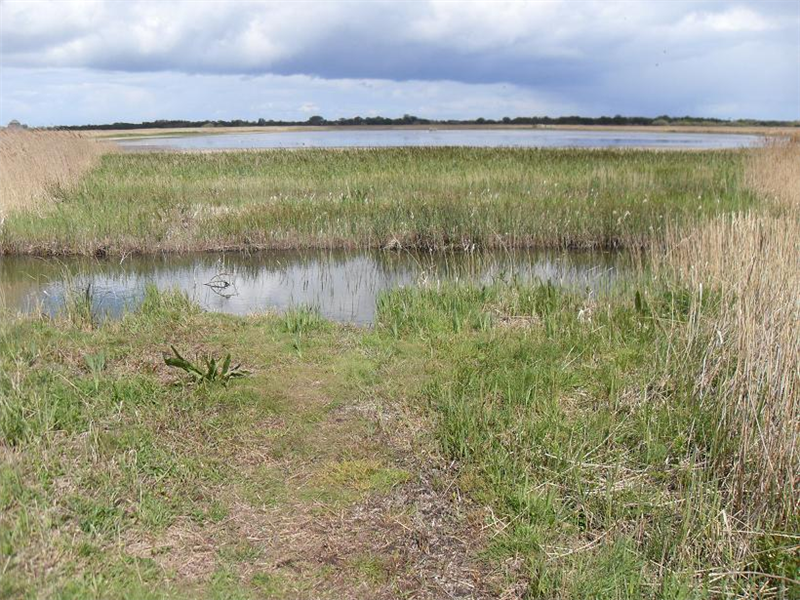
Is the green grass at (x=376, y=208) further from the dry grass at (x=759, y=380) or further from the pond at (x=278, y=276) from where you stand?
the dry grass at (x=759, y=380)

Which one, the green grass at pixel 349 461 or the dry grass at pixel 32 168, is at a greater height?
the dry grass at pixel 32 168

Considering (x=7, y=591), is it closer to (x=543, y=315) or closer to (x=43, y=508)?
(x=43, y=508)

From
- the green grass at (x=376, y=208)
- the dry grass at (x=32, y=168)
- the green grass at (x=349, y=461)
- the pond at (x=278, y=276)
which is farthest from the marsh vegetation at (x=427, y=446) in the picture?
the dry grass at (x=32, y=168)

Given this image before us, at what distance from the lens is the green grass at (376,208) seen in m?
13.4

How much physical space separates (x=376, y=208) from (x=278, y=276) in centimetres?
357

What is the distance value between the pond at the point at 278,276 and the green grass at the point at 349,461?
2.40 meters

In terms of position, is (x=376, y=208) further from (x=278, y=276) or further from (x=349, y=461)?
(x=349, y=461)

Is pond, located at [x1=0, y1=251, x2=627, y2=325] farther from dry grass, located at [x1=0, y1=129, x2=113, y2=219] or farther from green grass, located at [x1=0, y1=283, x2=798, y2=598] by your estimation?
green grass, located at [x1=0, y1=283, x2=798, y2=598]

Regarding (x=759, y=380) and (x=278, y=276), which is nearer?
(x=759, y=380)

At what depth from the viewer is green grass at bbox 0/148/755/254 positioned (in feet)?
43.8

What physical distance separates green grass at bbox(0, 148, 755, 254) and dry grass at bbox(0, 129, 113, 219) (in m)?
0.45

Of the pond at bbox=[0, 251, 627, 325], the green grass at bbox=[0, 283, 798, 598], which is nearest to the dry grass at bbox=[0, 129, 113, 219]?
the pond at bbox=[0, 251, 627, 325]

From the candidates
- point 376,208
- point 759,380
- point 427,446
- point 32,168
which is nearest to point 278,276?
point 376,208

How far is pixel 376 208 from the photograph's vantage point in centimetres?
1459
